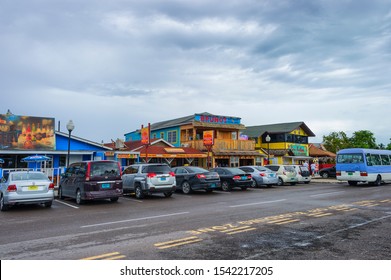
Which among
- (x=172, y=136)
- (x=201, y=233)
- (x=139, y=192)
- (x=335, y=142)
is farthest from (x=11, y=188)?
(x=335, y=142)

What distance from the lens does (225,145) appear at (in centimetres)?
3459

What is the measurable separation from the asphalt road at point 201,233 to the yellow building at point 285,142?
31838 millimetres

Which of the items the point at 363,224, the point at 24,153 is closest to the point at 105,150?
the point at 24,153

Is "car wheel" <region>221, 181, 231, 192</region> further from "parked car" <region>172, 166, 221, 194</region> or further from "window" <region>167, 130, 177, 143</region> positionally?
"window" <region>167, 130, 177, 143</region>

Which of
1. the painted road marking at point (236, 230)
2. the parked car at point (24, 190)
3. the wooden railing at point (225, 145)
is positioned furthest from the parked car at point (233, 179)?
the wooden railing at point (225, 145)

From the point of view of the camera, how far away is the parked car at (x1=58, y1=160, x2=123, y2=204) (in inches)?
535

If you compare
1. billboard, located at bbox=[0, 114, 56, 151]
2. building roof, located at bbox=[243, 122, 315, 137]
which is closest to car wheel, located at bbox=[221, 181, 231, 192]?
billboard, located at bbox=[0, 114, 56, 151]

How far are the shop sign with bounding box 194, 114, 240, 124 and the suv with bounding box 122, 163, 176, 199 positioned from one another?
19.6 metres

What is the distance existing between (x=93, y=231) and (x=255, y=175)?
1551cm

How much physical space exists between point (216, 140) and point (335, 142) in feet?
111

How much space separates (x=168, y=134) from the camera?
39.9m

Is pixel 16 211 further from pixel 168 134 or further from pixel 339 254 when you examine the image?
pixel 168 134

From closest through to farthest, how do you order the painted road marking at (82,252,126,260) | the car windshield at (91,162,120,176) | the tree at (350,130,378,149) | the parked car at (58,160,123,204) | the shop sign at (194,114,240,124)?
the painted road marking at (82,252,126,260) < the parked car at (58,160,123,204) < the car windshield at (91,162,120,176) < the shop sign at (194,114,240,124) < the tree at (350,130,378,149)

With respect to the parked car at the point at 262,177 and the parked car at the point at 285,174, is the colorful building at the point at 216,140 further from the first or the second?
the parked car at the point at 262,177
